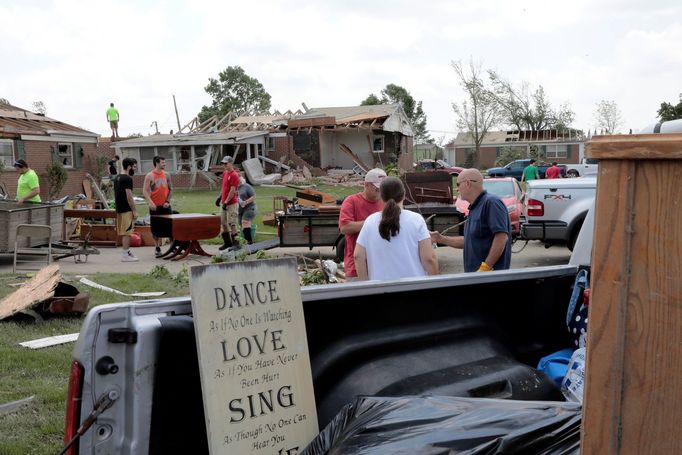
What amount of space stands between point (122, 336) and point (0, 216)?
35.7ft

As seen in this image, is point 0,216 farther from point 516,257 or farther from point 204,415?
point 204,415

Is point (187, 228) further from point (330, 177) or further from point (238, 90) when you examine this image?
point (238, 90)

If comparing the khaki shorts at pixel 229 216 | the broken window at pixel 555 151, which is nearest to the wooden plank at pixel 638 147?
the khaki shorts at pixel 229 216

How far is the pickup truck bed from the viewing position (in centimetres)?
230

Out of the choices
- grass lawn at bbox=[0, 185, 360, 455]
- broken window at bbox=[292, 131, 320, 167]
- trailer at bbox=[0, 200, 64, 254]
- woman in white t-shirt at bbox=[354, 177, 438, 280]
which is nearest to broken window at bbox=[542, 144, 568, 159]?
broken window at bbox=[292, 131, 320, 167]

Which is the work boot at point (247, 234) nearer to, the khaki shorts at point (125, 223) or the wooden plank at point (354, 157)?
the khaki shorts at point (125, 223)

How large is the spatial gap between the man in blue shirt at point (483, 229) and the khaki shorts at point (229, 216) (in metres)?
9.60

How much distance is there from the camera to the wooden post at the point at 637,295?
4.50ft

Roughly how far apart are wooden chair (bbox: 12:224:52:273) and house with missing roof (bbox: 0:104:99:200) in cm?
1519

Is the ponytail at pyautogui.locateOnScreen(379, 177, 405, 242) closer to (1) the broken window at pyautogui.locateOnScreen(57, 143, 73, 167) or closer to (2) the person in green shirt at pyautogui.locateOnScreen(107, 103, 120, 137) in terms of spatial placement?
(1) the broken window at pyautogui.locateOnScreen(57, 143, 73, 167)

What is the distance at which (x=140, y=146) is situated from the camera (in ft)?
139

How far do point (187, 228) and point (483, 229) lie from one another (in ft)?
→ 27.8

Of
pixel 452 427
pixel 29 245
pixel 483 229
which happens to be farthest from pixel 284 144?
pixel 452 427

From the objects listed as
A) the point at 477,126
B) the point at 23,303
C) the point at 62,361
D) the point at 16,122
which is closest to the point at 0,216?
the point at 23,303
